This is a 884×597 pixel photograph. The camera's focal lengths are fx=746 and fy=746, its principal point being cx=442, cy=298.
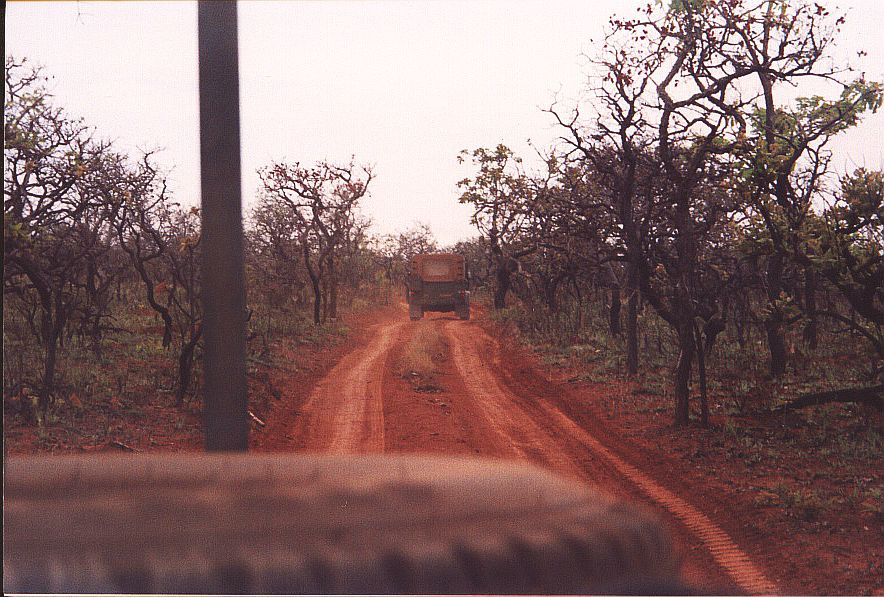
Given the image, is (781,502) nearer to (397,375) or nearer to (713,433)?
(713,433)

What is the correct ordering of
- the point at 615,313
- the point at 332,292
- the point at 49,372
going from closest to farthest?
the point at 49,372
the point at 615,313
the point at 332,292

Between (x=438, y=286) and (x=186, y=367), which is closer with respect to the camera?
(x=186, y=367)

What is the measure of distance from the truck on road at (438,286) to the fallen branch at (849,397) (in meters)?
8.35

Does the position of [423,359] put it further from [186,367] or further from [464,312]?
[464,312]

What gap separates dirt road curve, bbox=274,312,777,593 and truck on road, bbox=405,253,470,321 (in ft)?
13.6

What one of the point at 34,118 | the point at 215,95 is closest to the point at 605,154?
the point at 34,118

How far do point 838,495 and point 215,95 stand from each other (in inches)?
180

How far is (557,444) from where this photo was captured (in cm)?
645

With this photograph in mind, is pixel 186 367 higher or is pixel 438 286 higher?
pixel 438 286

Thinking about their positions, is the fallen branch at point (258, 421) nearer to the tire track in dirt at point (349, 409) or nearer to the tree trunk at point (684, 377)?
the tire track in dirt at point (349, 409)

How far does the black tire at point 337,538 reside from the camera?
967mm

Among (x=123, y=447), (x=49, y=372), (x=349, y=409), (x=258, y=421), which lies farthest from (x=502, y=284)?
(x=123, y=447)

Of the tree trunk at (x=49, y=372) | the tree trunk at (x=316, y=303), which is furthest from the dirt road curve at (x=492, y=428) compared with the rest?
the tree trunk at (x=49, y=372)

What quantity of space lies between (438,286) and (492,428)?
8.04 meters
